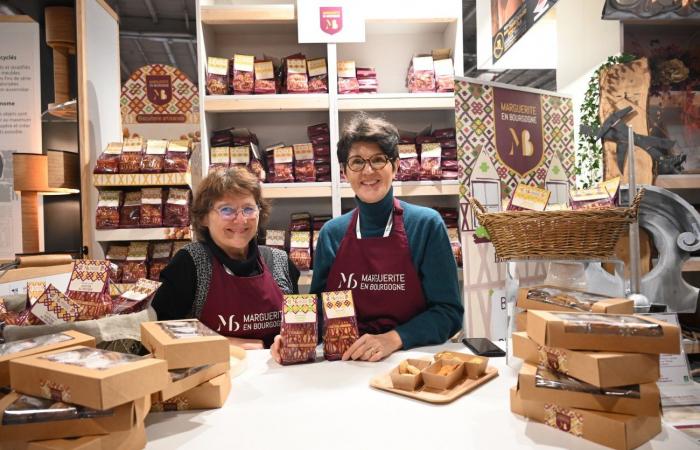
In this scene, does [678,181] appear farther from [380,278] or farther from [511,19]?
[380,278]

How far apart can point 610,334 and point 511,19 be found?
2163mm

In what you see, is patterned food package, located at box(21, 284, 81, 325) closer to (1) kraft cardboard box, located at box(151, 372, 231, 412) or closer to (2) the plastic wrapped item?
(1) kraft cardboard box, located at box(151, 372, 231, 412)

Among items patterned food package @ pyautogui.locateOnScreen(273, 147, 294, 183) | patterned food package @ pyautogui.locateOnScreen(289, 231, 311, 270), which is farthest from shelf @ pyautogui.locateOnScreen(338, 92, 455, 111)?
patterned food package @ pyautogui.locateOnScreen(289, 231, 311, 270)

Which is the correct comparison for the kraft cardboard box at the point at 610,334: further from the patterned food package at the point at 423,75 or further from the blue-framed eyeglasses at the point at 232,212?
the patterned food package at the point at 423,75

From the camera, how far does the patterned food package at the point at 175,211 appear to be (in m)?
3.36

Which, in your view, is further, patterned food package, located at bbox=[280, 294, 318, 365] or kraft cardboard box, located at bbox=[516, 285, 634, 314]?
patterned food package, located at bbox=[280, 294, 318, 365]

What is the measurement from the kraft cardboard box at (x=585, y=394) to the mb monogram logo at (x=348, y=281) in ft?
3.52

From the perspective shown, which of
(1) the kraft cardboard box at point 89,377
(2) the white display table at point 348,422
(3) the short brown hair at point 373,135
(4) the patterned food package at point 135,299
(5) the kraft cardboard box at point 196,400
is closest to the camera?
(1) the kraft cardboard box at point 89,377

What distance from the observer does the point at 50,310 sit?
1.29 meters

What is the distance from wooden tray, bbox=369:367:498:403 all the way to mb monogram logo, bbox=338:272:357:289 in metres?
0.76

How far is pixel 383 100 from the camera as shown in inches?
134

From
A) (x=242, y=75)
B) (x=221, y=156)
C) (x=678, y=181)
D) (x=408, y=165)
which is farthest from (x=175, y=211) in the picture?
(x=678, y=181)

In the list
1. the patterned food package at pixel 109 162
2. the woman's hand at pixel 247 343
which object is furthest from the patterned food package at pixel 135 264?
the woman's hand at pixel 247 343

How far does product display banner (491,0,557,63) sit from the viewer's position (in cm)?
230
